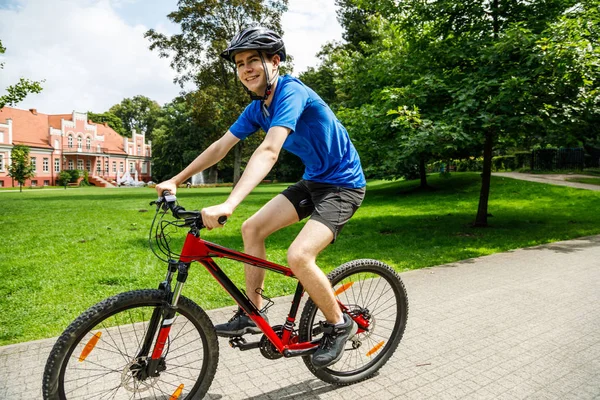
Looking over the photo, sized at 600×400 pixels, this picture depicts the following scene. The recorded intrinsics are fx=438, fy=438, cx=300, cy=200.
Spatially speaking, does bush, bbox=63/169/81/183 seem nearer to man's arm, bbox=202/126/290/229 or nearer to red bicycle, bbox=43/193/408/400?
red bicycle, bbox=43/193/408/400

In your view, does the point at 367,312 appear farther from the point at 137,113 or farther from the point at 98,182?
the point at 137,113

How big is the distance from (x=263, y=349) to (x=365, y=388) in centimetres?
80

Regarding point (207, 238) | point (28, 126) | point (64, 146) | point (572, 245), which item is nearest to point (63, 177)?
point (64, 146)

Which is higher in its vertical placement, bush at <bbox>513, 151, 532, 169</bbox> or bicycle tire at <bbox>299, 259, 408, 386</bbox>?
bush at <bbox>513, 151, 532, 169</bbox>

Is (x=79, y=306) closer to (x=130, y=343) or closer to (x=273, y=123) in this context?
(x=130, y=343)

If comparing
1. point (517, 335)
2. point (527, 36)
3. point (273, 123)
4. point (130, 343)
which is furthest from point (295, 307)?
point (527, 36)

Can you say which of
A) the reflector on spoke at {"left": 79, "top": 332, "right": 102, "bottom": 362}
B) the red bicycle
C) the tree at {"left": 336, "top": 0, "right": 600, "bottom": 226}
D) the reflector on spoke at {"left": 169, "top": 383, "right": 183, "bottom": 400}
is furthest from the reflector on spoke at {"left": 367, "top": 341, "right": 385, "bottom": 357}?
the tree at {"left": 336, "top": 0, "right": 600, "bottom": 226}

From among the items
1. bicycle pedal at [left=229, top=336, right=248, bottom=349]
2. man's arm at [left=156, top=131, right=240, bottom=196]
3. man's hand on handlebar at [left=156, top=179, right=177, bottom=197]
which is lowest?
bicycle pedal at [left=229, top=336, right=248, bottom=349]

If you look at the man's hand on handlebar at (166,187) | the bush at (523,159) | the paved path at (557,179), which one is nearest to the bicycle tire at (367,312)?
the man's hand on handlebar at (166,187)

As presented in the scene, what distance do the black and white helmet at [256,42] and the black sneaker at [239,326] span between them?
5.42 feet

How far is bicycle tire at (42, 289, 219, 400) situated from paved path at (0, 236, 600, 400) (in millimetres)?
405

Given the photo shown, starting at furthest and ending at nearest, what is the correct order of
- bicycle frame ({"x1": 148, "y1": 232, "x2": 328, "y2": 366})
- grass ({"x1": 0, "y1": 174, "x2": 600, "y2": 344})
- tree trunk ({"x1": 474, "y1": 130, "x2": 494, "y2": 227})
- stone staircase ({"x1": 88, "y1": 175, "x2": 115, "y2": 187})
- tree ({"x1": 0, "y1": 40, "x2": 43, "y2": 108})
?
stone staircase ({"x1": 88, "y1": 175, "x2": 115, "y2": 187})
tree ({"x1": 0, "y1": 40, "x2": 43, "y2": 108})
tree trunk ({"x1": 474, "y1": 130, "x2": 494, "y2": 227})
grass ({"x1": 0, "y1": 174, "x2": 600, "y2": 344})
bicycle frame ({"x1": 148, "y1": 232, "x2": 328, "y2": 366})

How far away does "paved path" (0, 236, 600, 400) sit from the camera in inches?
117

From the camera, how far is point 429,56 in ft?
33.4
